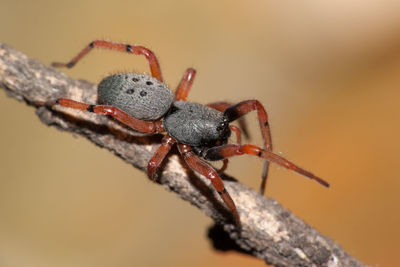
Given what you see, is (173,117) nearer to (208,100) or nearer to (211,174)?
(211,174)

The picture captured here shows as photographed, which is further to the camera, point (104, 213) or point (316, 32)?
point (316, 32)

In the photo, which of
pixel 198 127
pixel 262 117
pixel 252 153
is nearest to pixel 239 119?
pixel 262 117

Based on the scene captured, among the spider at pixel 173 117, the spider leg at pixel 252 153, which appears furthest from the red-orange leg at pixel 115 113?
the spider leg at pixel 252 153

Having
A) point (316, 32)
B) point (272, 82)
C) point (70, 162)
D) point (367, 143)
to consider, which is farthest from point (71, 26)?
point (367, 143)

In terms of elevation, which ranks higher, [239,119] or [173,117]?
[239,119]

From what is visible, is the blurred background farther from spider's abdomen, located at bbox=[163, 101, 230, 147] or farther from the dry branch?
the dry branch

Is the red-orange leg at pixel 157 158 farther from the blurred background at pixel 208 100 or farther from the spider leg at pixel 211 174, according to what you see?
the blurred background at pixel 208 100

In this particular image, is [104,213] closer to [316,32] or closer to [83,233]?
[83,233]
